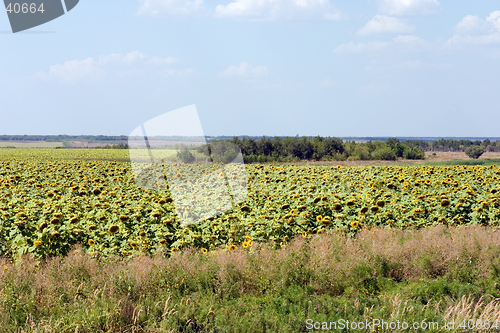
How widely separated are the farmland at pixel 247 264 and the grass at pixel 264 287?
0.02 meters

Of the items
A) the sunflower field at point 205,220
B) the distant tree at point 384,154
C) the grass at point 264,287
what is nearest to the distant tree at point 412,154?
the distant tree at point 384,154

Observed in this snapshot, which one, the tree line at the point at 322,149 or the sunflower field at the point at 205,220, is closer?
the sunflower field at the point at 205,220

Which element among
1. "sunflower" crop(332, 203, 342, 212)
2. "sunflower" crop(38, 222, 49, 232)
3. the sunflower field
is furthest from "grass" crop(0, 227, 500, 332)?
"sunflower" crop(332, 203, 342, 212)

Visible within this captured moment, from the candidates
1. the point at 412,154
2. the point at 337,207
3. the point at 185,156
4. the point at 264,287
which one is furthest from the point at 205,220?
Result: the point at 412,154

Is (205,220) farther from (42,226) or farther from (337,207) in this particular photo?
(42,226)

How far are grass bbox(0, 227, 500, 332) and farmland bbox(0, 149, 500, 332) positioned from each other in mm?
23

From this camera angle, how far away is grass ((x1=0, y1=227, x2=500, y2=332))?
5.79 meters

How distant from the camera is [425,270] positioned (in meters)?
7.45

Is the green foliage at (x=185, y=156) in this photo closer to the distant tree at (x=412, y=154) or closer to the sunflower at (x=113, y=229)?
the sunflower at (x=113, y=229)

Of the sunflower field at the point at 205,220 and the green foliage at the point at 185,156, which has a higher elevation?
the green foliage at the point at 185,156

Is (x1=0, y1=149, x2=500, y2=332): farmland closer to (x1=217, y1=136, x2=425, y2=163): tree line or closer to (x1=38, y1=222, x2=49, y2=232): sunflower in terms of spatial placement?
(x1=38, y1=222, x2=49, y2=232): sunflower

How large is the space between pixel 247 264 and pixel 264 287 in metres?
0.50

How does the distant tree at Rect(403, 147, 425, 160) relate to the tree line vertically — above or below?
below

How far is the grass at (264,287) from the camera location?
228 inches
